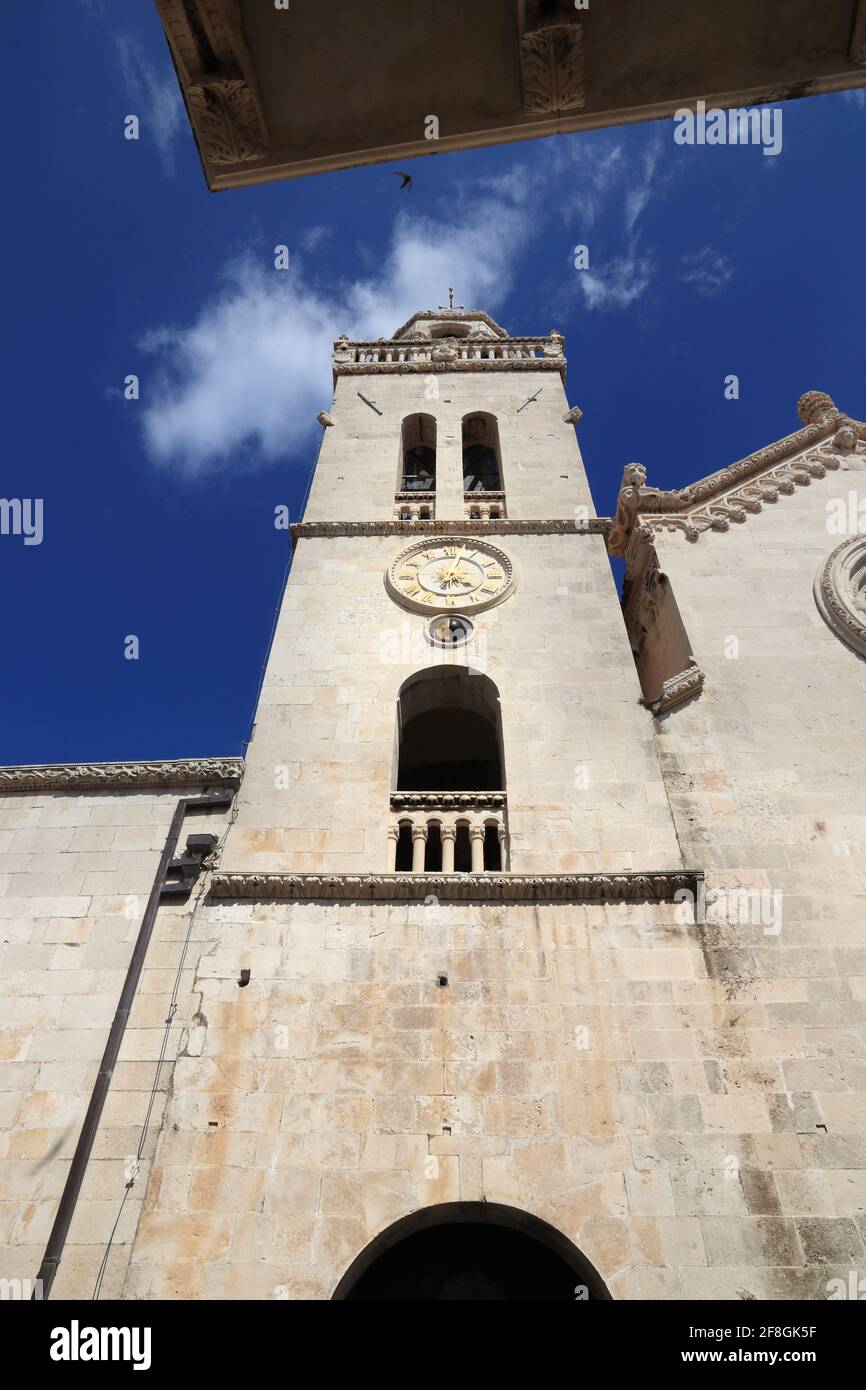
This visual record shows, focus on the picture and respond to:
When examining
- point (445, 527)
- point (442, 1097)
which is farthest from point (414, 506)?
point (442, 1097)

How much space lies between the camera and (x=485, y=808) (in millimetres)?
13102

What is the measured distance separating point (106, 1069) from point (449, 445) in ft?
49.0

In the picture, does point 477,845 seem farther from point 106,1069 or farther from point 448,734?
point 448,734

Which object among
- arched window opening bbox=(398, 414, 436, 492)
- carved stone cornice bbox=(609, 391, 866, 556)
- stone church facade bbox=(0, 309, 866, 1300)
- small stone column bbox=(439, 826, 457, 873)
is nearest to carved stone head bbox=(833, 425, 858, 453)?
carved stone cornice bbox=(609, 391, 866, 556)

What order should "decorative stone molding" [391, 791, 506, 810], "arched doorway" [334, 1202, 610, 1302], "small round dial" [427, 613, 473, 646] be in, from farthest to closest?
1. "small round dial" [427, 613, 473, 646]
2. "decorative stone molding" [391, 791, 506, 810]
3. "arched doorway" [334, 1202, 610, 1302]

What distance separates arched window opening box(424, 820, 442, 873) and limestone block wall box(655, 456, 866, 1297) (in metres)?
3.15

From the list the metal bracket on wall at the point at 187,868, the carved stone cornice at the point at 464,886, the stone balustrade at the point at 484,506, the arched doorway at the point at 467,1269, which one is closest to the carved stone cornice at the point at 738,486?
the stone balustrade at the point at 484,506

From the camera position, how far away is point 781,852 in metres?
11.9

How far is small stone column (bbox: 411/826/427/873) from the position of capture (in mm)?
12227

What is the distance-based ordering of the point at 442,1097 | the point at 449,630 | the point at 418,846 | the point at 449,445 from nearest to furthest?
the point at 442,1097 < the point at 418,846 < the point at 449,630 < the point at 449,445

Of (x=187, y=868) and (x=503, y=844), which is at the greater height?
(x=503, y=844)

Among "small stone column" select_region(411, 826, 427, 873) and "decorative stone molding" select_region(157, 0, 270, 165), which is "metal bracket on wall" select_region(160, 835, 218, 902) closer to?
"small stone column" select_region(411, 826, 427, 873)

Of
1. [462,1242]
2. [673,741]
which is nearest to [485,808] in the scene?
[673,741]
